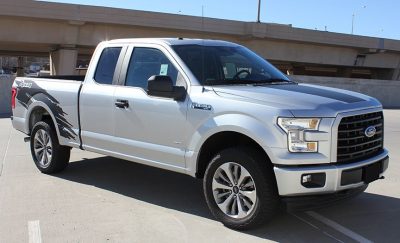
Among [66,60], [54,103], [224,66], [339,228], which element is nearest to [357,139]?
[339,228]

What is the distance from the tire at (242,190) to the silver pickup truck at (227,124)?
0.01 metres

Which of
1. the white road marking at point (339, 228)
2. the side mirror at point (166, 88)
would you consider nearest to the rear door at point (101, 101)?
the side mirror at point (166, 88)

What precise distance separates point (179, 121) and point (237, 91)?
0.75 meters

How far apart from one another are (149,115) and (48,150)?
2.45 metres

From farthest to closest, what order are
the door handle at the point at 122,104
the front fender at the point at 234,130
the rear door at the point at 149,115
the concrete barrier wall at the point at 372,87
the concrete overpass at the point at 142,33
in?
the concrete overpass at the point at 142,33 < the concrete barrier wall at the point at 372,87 < the door handle at the point at 122,104 < the rear door at the point at 149,115 < the front fender at the point at 234,130

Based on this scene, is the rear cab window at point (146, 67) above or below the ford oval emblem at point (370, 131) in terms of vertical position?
above

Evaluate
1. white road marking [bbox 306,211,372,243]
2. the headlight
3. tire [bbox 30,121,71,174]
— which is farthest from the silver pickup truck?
white road marking [bbox 306,211,372,243]

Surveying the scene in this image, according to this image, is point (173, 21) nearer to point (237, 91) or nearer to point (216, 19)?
point (216, 19)

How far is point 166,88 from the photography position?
5289 millimetres

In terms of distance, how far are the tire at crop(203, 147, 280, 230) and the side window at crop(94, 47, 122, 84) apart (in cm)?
213

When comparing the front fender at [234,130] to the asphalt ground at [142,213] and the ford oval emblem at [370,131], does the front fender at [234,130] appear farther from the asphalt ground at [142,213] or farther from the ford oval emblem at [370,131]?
the ford oval emblem at [370,131]

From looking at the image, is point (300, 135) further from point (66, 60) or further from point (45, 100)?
point (66, 60)

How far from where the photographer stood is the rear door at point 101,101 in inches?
245

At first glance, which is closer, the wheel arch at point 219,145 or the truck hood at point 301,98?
the truck hood at point 301,98
